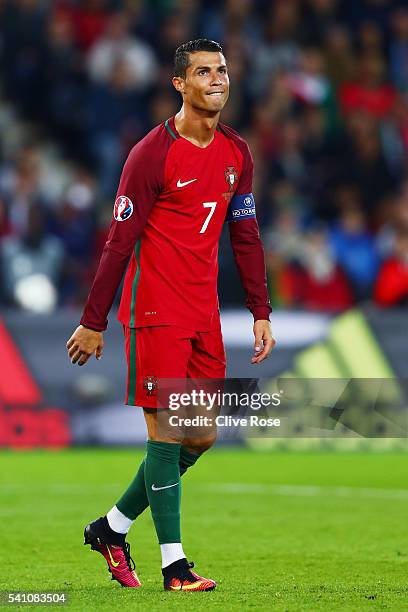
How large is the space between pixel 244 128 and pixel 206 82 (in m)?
10.6

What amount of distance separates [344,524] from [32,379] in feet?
16.6

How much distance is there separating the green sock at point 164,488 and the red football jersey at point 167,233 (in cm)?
54

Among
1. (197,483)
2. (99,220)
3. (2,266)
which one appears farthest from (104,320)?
(99,220)

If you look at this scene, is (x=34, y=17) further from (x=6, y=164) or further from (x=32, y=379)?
(x=32, y=379)

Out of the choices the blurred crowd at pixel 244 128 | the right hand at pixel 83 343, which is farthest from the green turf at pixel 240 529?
the blurred crowd at pixel 244 128

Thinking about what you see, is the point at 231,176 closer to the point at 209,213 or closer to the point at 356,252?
the point at 209,213

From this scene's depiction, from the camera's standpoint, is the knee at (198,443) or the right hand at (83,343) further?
the knee at (198,443)

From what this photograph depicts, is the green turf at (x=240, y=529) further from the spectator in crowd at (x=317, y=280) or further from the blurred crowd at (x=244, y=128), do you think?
the blurred crowd at (x=244, y=128)

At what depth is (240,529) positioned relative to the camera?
826 centimetres

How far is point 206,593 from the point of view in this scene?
585 centimetres

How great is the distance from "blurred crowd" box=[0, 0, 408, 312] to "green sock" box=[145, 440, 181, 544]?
778cm

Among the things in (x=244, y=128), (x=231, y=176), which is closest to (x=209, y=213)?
(x=231, y=176)

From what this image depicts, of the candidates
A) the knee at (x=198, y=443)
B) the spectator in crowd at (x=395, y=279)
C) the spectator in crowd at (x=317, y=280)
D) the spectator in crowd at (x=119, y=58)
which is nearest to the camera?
the knee at (x=198, y=443)

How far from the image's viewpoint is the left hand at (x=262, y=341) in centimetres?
624
